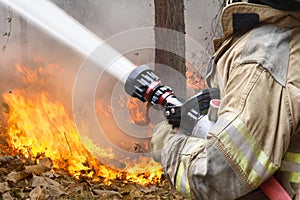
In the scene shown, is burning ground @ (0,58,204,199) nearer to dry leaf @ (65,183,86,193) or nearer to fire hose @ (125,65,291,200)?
dry leaf @ (65,183,86,193)

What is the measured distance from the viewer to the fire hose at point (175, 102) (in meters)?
1.65

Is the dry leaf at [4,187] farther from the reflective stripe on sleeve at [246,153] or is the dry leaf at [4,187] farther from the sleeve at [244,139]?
the reflective stripe on sleeve at [246,153]

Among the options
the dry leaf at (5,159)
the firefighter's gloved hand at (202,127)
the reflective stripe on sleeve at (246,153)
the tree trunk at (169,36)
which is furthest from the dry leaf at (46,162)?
the reflective stripe on sleeve at (246,153)

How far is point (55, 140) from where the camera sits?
6.03m

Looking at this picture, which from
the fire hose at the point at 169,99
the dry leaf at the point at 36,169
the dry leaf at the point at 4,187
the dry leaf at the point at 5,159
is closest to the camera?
the fire hose at the point at 169,99

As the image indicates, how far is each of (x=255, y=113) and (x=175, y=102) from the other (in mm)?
617

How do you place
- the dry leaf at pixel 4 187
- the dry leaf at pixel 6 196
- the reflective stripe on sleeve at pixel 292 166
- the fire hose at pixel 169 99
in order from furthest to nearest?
the dry leaf at pixel 4 187
the dry leaf at pixel 6 196
the fire hose at pixel 169 99
the reflective stripe on sleeve at pixel 292 166

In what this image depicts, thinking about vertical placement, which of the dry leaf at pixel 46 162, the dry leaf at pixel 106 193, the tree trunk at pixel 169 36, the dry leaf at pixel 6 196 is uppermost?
the tree trunk at pixel 169 36

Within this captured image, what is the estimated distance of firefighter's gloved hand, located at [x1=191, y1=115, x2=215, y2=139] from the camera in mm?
1807

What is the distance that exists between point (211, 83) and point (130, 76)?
412mm

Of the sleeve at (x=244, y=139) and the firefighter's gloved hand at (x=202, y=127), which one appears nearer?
the sleeve at (x=244, y=139)

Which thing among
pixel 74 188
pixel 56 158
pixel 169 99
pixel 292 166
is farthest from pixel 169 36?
pixel 292 166

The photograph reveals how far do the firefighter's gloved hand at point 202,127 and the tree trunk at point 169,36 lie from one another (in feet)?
13.0

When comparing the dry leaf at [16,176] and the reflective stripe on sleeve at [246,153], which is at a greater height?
the reflective stripe on sleeve at [246,153]
